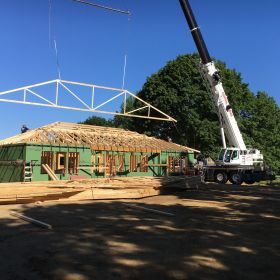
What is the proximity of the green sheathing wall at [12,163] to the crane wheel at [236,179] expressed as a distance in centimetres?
1298

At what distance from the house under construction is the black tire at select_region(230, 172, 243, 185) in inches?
328

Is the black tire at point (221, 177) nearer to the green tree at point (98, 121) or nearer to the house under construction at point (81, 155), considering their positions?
the house under construction at point (81, 155)

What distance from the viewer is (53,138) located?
84.7 feet

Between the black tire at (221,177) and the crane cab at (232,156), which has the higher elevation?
the crane cab at (232,156)

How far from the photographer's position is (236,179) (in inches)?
923

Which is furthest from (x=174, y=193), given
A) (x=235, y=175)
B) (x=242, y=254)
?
(x=242, y=254)

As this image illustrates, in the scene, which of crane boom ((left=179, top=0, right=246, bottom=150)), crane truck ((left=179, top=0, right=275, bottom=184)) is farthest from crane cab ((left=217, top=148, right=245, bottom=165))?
crane boom ((left=179, top=0, right=246, bottom=150))

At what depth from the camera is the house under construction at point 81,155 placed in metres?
24.4

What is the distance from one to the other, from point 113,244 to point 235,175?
59.7 ft

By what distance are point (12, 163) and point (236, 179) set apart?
46.8 feet

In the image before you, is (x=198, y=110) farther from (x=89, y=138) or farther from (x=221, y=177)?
(x=221, y=177)

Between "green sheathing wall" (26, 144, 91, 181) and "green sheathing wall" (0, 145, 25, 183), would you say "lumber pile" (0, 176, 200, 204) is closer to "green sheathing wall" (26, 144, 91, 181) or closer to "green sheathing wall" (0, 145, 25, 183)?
"green sheathing wall" (26, 144, 91, 181)

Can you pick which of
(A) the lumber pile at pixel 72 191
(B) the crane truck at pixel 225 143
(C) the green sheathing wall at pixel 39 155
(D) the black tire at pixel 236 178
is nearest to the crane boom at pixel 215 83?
(B) the crane truck at pixel 225 143

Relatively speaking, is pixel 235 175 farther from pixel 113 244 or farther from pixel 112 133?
pixel 113 244
